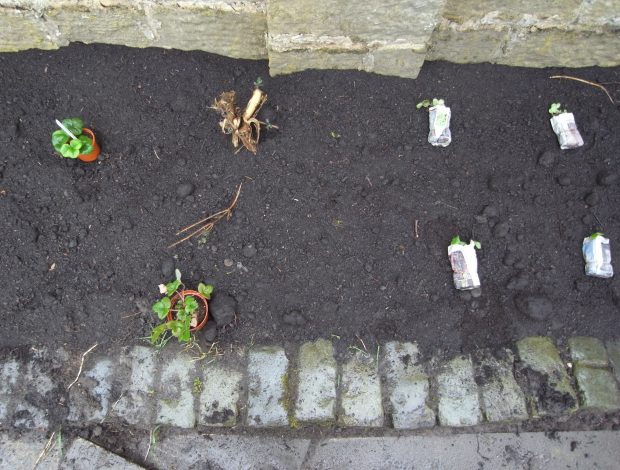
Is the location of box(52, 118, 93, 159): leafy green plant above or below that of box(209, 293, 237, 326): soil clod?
above

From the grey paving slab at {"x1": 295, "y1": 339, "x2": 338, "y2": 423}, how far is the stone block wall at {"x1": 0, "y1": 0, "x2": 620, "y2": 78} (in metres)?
1.60

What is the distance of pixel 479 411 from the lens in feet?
7.83

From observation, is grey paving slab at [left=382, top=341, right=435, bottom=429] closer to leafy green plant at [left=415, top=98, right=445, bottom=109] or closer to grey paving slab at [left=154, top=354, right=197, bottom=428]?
grey paving slab at [left=154, top=354, right=197, bottom=428]

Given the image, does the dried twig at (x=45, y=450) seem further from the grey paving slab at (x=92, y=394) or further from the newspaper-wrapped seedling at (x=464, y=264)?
the newspaper-wrapped seedling at (x=464, y=264)

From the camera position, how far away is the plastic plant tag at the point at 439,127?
2.68m

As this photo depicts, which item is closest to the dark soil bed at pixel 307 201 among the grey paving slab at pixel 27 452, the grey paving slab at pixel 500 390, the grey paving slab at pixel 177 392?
the grey paving slab at pixel 500 390

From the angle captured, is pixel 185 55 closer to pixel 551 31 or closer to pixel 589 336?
pixel 551 31

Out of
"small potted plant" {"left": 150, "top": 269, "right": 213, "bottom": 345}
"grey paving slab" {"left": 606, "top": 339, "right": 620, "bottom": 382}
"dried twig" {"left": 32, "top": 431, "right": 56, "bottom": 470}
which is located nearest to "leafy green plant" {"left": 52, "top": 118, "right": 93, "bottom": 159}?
"small potted plant" {"left": 150, "top": 269, "right": 213, "bottom": 345}

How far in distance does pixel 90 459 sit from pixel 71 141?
5.31 ft

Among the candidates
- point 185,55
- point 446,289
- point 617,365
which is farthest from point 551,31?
point 185,55

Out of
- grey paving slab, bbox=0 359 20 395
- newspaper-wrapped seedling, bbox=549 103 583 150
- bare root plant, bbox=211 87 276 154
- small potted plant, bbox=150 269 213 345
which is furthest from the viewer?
newspaper-wrapped seedling, bbox=549 103 583 150

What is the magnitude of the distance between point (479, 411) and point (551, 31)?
2.09 metres

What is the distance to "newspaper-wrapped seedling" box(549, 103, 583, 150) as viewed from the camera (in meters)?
2.67

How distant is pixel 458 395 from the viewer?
7.87 feet
